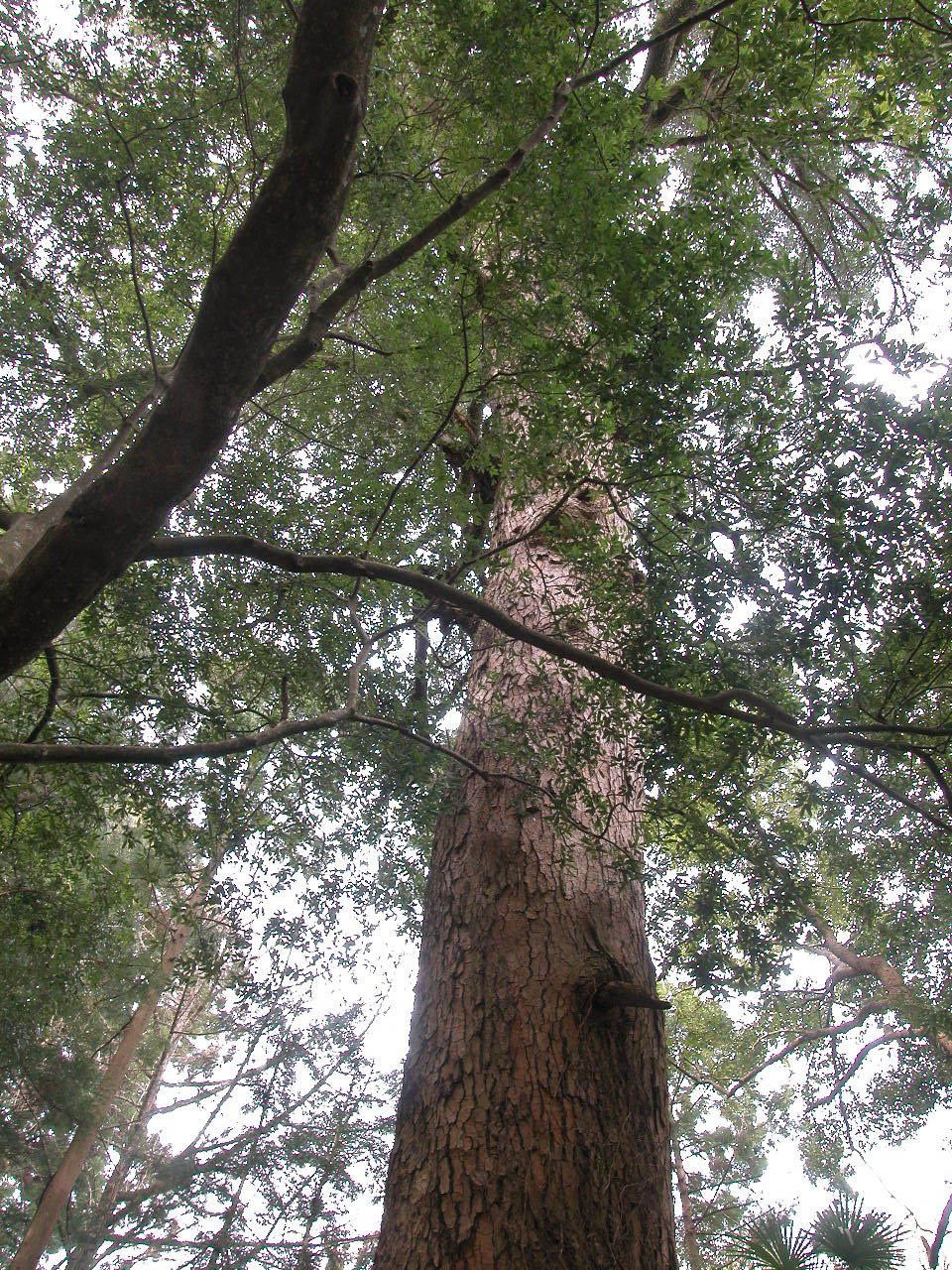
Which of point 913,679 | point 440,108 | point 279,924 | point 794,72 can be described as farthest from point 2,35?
point 913,679

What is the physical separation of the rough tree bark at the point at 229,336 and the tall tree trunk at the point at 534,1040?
148cm

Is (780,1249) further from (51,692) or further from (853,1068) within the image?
(853,1068)

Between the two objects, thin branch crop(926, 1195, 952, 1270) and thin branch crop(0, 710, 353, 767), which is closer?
thin branch crop(0, 710, 353, 767)

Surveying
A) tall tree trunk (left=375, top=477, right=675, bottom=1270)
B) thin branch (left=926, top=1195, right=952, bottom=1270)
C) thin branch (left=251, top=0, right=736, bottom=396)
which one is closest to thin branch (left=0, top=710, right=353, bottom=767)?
thin branch (left=251, top=0, right=736, bottom=396)

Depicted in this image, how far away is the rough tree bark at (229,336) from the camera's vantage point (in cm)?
176

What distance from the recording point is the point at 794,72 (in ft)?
8.04

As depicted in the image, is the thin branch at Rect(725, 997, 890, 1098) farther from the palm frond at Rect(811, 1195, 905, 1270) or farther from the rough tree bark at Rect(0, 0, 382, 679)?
the rough tree bark at Rect(0, 0, 382, 679)

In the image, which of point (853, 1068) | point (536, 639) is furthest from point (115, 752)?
point (853, 1068)

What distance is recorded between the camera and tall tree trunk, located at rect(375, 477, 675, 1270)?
205 cm

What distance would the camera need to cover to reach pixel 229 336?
1.91m

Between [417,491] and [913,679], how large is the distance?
246 cm

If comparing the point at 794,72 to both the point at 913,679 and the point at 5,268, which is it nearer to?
the point at 913,679

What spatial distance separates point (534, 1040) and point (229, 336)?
232 cm

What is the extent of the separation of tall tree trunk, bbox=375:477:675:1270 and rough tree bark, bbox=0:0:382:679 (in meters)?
1.48
